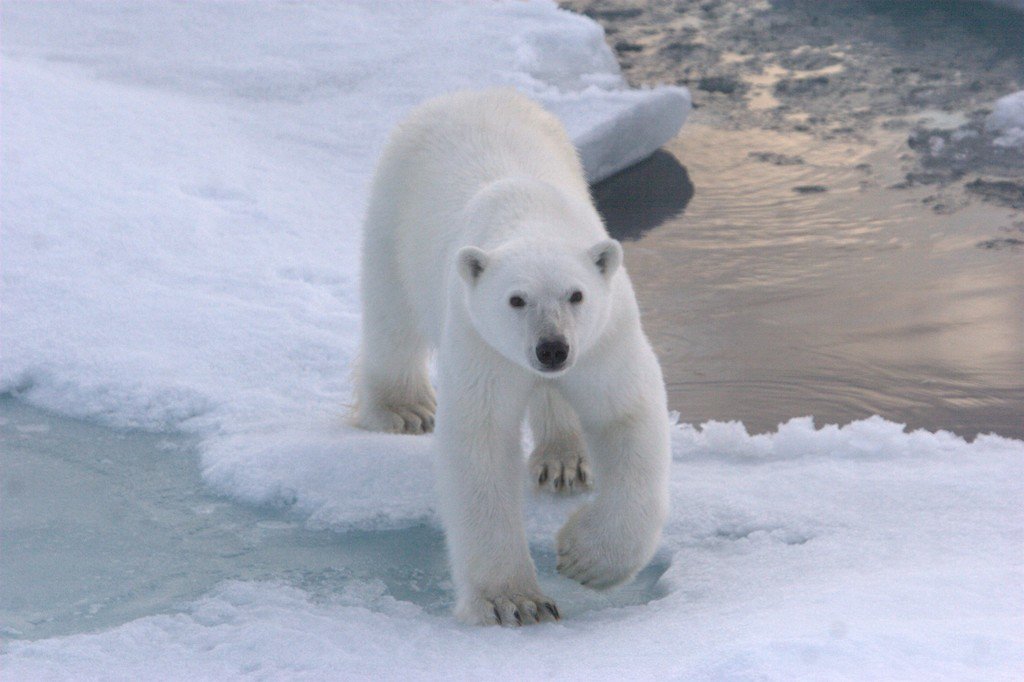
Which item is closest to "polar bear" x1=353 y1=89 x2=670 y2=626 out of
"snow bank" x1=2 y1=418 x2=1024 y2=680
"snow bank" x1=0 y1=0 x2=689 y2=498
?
"snow bank" x1=2 y1=418 x2=1024 y2=680

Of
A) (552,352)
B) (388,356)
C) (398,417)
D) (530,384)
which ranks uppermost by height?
(552,352)

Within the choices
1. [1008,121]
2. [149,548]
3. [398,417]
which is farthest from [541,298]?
[1008,121]

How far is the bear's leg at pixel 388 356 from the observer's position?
405cm

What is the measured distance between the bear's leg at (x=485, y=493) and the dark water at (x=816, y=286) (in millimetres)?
1592

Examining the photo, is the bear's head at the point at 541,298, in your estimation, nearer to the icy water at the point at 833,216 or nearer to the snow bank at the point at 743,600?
the snow bank at the point at 743,600

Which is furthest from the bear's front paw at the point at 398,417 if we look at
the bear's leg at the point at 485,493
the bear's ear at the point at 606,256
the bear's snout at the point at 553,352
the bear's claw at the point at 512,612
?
the bear's snout at the point at 553,352

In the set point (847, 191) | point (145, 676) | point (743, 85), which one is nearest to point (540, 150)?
point (145, 676)

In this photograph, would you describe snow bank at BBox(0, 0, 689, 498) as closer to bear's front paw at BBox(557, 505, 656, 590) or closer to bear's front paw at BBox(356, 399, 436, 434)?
bear's front paw at BBox(356, 399, 436, 434)

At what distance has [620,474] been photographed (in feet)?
10.0

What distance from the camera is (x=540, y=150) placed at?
12.2 feet

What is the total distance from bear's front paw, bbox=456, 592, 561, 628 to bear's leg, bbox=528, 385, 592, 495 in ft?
2.53

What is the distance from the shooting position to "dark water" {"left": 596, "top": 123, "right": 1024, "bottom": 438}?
4629mm

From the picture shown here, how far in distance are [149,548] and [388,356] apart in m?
1.06

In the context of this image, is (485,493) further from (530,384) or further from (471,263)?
Answer: (471,263)
